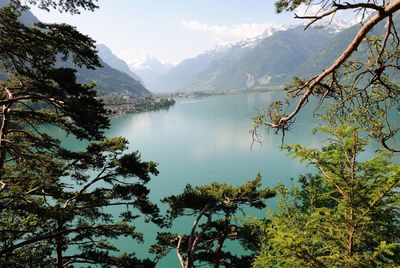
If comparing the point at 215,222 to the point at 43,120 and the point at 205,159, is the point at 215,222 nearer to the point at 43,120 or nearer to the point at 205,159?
the point at 43,120

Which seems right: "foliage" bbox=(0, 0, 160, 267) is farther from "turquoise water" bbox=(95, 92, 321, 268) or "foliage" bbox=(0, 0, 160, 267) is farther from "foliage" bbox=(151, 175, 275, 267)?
"turquoise water" bbox=(95, 92, 321, 268)

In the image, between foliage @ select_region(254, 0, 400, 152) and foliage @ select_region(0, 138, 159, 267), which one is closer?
foliage @ select_region(254, 0, 400, 152)

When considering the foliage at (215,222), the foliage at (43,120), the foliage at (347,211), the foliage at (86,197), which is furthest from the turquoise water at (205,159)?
the foliage at (347,211)

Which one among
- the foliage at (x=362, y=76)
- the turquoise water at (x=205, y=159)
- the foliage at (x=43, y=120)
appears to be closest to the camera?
the foliage at (x=362, y=76)

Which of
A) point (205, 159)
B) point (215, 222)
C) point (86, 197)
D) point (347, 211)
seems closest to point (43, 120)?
point (86, 197)

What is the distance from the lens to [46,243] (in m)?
11.7

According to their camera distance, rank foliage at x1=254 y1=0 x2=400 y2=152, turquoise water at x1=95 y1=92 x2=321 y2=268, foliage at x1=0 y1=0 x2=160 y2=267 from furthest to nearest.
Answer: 1. turquoise water at x1=95 y1=92 x2=321 y2=268
2. foliage at x1=0 y1=0 x2=160 y2=267
3. foliage at x1=254 y1=0 x2=400 y2=152

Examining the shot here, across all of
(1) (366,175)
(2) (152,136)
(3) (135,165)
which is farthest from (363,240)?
(2) (152,136)

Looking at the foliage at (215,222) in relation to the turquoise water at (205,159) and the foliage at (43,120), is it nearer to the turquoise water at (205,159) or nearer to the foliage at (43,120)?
the foliage at (43,120)

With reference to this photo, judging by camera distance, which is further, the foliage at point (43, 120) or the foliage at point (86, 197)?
the foliage at point (86, 197)

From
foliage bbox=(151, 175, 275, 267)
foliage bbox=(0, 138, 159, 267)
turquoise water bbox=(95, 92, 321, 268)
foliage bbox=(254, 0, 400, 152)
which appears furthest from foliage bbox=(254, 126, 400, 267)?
turquoise water bbox=(95, 92, 321, 268)

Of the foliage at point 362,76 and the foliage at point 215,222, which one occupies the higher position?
the foliage at point 362,76

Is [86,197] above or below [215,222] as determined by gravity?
above

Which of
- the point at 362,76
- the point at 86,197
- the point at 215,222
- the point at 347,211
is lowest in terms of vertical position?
the point at 215,222
